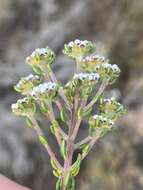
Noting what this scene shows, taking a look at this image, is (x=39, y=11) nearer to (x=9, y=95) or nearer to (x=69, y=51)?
(x=9, y=95)

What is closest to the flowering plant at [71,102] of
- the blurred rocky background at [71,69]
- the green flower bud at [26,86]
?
the green flower bud at [26,86]

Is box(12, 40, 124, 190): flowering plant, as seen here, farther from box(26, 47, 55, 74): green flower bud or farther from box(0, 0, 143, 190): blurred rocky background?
box(0, 0, 143, 190): blurred rocky background

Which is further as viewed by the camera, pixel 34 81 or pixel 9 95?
pixel 9 95

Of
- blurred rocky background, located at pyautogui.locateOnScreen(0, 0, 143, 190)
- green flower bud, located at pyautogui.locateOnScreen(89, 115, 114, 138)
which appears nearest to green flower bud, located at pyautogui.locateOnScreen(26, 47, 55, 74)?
green flower bud, located at pyautogui.locateOnScreen(89, 115, 114, 138)

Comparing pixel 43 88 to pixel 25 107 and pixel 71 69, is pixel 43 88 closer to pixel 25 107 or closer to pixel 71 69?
pixel 25 107

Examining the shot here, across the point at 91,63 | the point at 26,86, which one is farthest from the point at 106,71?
the point at 26,86

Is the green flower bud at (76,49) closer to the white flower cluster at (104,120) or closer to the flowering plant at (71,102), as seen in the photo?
the flowering plant at (71,102)

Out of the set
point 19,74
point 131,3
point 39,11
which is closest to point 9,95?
point 19,74
